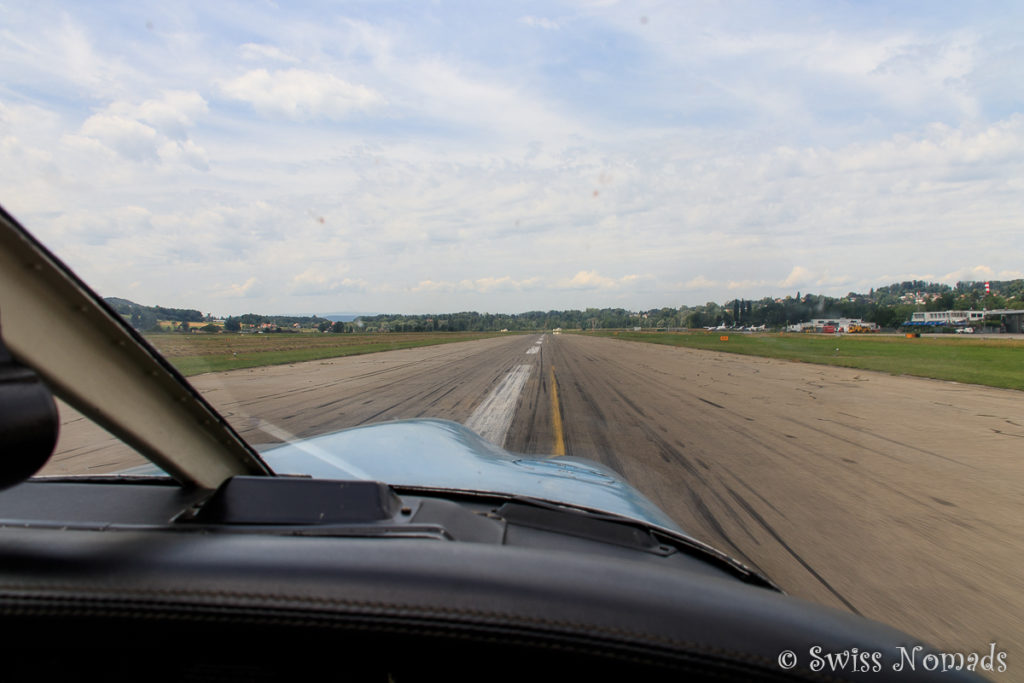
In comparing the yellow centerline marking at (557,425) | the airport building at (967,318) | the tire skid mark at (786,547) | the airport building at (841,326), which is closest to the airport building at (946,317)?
the airport building at (967,318)

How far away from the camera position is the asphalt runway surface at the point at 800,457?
3634 mm

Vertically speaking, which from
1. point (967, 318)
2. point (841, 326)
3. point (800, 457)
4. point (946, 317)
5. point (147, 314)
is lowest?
point (800, 457)

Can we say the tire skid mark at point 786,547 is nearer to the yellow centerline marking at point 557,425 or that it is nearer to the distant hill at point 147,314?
the yellow centerline marking at point 557,425

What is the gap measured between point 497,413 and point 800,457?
5.48m

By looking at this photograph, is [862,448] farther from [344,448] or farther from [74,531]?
[74,531]

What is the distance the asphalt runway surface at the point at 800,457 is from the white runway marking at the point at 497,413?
0.15 feet

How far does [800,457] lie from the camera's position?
7.53m

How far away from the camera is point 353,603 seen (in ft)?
3.63

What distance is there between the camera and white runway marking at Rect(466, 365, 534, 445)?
888cm

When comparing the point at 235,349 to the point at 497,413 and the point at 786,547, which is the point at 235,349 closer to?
the point at 786,547

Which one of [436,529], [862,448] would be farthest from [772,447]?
[436,529]

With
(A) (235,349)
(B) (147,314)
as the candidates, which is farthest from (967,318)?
(B) (147,314)

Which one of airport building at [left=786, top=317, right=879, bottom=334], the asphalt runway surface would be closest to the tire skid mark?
the asphalt runway surface

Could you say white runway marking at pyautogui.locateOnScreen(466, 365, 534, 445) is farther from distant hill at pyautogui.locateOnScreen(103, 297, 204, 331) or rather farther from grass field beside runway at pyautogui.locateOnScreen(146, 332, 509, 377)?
distant hill at pyautogui.locateOnScreen(103, 297, 204, 331)
